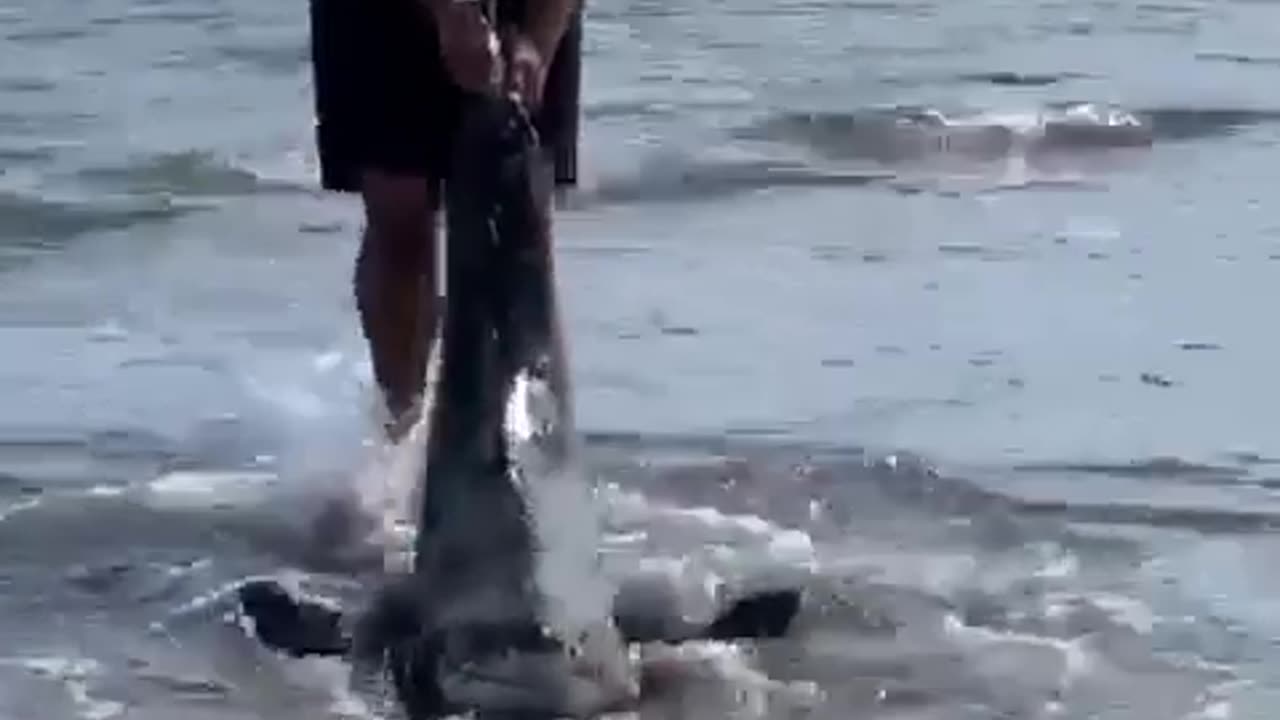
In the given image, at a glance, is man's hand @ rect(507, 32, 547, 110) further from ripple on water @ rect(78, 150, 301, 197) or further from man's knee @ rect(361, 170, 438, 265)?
ripple on water @ rect(78, 150, 301, 197)

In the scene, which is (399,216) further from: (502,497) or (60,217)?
(60,217)

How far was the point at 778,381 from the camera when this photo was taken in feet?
26.5

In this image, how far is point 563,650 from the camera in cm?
533

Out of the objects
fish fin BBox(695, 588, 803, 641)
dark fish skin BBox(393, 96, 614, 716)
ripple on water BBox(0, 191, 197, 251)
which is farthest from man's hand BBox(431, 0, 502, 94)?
ripple on water BBox(0, 191, 197, 251)

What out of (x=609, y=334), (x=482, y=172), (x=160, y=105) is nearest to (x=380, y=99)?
(x=482, y=172)

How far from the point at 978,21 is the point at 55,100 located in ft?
16.2

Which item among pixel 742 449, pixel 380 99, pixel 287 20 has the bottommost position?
pixel 287 20

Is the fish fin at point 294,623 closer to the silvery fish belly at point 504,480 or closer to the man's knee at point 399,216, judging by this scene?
the silvery fish belly at point 504,480

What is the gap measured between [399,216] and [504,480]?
1.30 metres

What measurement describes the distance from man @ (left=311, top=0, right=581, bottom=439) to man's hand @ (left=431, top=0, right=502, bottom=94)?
1.19ft

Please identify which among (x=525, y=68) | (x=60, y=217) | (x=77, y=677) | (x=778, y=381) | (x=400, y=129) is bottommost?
(x=60, y=217)

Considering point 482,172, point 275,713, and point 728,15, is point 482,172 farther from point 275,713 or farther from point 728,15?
point 728,15

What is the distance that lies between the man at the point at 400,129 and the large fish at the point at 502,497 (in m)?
0.47

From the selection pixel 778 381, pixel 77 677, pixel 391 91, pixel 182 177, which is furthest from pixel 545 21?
pixel 182 177
